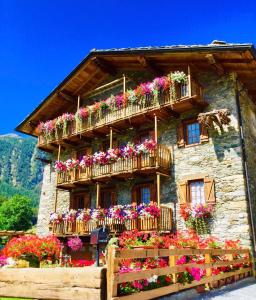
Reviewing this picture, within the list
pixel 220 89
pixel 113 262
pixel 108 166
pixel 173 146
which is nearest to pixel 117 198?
pixel 108 166

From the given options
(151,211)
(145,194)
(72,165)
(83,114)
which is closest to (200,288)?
(151,211)

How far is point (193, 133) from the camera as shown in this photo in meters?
15.5

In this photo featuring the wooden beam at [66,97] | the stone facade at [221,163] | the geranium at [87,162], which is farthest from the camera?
the wooden beam at [66,97]

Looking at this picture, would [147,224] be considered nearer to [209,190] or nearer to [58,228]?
[209,190]

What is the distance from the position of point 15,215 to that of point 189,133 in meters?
51.6

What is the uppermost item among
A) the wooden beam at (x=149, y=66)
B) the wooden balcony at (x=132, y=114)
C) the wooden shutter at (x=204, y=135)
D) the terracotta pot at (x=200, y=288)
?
the wooden beam at (x=149, y=66)

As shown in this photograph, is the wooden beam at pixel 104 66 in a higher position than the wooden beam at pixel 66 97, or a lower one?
higher

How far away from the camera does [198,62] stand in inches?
617

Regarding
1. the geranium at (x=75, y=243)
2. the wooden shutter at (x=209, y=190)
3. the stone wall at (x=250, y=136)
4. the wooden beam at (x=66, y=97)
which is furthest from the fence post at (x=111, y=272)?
the wooden beam at (x=66, y=97)

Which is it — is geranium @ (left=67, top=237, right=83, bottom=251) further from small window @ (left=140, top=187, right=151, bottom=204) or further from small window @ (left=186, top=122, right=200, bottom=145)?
small window @ (left=186, top=122, right=200, bottom=145)

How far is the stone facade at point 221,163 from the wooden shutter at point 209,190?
161 millimetres

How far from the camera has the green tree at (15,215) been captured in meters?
59.8

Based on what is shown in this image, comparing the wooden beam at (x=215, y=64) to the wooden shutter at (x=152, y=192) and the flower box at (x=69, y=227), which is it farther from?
the flower box at (x=69, y=227)

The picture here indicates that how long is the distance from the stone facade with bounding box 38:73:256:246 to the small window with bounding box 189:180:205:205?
46 centimetres
